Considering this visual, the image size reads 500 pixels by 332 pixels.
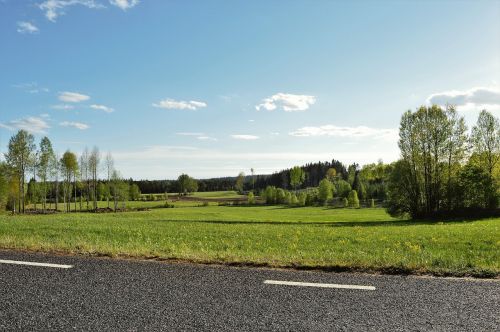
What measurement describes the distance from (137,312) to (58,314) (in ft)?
3.52

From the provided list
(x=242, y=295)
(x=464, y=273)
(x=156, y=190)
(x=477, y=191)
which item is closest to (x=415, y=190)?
(x=477, y=191)

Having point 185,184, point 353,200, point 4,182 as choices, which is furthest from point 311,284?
point 185,184

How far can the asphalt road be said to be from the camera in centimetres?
460

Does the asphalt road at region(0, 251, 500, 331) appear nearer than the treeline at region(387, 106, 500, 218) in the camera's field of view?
Yes

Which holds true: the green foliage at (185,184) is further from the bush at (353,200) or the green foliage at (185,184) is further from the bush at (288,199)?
the bush at (353,200)

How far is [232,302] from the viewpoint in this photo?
212 inches

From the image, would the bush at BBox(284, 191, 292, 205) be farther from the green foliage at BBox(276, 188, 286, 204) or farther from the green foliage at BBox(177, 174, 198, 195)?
the green foliage at BBox(177, 174, 198, 195)

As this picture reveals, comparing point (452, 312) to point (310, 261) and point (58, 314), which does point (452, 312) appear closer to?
point (310, 261)

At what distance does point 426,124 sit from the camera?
47125mm

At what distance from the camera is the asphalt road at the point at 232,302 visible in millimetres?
4598

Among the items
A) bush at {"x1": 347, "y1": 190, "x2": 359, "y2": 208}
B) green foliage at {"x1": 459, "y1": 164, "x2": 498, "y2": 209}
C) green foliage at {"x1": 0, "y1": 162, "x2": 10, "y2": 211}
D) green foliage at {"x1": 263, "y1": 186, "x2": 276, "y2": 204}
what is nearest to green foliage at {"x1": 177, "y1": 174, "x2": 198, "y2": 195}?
green foliage at {"x1": 263, "y1": 186, "x2": 276, "y2": 204}

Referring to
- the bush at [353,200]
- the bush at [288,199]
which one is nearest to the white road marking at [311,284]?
the bush at [353,200]

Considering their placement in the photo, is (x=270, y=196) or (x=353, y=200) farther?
(x=270, y=196)

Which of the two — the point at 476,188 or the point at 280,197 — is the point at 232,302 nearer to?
the point at 476,188
